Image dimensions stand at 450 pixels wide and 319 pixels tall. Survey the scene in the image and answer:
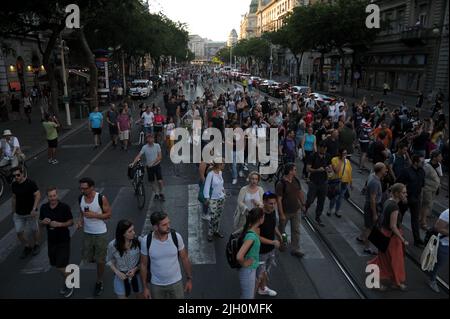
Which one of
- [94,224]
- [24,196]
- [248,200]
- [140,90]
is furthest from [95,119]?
[140,90]

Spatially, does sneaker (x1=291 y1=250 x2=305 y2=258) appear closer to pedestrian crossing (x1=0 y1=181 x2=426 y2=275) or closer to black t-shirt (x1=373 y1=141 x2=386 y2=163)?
pedestrian crossing (x1=0 y1=181 x2=426 y2=275)

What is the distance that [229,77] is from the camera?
66438 mm

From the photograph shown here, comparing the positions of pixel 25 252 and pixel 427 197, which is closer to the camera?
pixel 25 252

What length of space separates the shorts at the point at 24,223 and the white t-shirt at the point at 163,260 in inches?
133

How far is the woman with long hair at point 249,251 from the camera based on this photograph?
4.75 m

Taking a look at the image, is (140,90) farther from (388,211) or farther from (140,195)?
(388,211)

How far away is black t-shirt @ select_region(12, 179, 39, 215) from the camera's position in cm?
666

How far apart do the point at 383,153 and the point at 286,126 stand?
4845 mm

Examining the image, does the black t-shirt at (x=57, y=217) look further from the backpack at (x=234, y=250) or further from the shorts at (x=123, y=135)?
the shorts at (x=123, y=135)

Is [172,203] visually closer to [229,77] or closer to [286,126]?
[286,126]

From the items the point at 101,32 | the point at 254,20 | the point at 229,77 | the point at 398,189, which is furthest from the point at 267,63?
the point at 398,189

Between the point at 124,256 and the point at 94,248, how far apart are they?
144cm

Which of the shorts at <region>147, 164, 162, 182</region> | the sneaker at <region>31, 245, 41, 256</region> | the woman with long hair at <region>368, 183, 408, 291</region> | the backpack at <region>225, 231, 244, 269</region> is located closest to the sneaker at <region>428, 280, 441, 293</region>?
the woman with long hair at <region>368, 183, 408, 291</region>

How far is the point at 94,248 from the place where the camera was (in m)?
5.89
